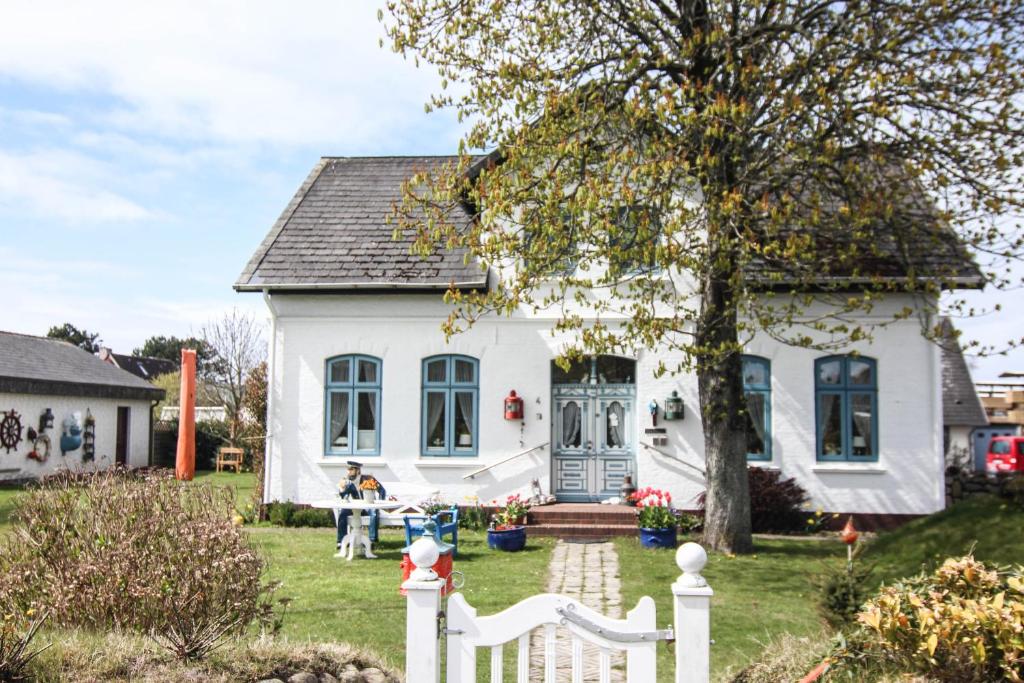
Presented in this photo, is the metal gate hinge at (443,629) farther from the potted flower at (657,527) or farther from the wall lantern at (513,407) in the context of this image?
the wall lantern at (513,407)

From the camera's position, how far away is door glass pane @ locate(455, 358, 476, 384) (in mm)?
15727

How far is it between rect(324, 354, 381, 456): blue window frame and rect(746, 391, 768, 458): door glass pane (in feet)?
21.7

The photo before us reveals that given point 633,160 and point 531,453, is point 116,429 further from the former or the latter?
point 633,160

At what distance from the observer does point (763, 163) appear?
10.7 metres

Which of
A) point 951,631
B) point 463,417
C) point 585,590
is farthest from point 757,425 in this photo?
point 951,631

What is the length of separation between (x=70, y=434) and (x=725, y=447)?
70.5 feet

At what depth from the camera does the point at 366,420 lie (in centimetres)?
1586

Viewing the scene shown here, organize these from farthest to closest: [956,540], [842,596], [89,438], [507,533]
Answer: [89,438], [507,533], [956,540], [842,596]

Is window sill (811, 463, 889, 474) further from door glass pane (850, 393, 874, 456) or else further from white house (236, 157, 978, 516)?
door glass pane (850, 393, 874, 456)

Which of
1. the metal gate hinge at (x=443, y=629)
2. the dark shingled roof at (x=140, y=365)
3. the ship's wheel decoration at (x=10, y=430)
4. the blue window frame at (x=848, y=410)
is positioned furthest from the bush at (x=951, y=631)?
the dark shingled roof at (x=140, y=365)

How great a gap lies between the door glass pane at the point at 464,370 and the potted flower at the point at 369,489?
3570 mm

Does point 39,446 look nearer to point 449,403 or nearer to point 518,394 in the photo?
point 449,403

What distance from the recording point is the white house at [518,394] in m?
15.1

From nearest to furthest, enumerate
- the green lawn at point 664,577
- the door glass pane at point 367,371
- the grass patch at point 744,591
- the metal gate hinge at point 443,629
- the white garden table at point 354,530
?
the metal gate hinge at point 443,629 → the grass patch at point 744,591 → the green lawn at point 664,577 → the white garden table at point 354,530 → the door glass pane at point 367,371
